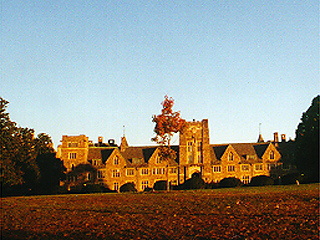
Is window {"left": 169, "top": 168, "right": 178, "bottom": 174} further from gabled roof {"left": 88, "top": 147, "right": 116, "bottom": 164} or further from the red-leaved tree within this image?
the red-leaved tree

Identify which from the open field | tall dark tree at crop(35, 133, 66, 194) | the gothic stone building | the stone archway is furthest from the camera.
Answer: the stone archway

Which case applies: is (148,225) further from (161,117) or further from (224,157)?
(224,157)

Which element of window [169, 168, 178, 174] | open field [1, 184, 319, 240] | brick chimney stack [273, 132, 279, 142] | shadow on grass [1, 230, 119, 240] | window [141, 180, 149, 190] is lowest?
window [141, 180, 149, 190]

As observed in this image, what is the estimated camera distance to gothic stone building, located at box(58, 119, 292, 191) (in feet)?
211

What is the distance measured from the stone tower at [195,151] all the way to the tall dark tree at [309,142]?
68.3 ft

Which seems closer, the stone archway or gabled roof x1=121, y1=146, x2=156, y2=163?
the stone archway

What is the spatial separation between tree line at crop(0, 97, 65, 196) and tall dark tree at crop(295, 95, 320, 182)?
3502cm

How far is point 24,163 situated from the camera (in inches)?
1982

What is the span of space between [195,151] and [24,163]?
100ft

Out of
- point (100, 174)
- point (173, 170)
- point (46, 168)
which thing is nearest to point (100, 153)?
point (100, 174)

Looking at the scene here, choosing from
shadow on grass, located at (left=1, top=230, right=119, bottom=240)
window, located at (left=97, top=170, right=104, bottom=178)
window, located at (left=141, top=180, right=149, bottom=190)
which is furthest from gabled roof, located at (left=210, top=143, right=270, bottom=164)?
shadow on grass, located at (left=1, top=230, right=119, bottom=240)

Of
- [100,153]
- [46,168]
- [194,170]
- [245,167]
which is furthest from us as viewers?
[245,167]

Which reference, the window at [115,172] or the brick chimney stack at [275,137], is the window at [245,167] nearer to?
the brick chimney stack at [275,137]

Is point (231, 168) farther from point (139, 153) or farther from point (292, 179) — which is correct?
point (139, 153)
